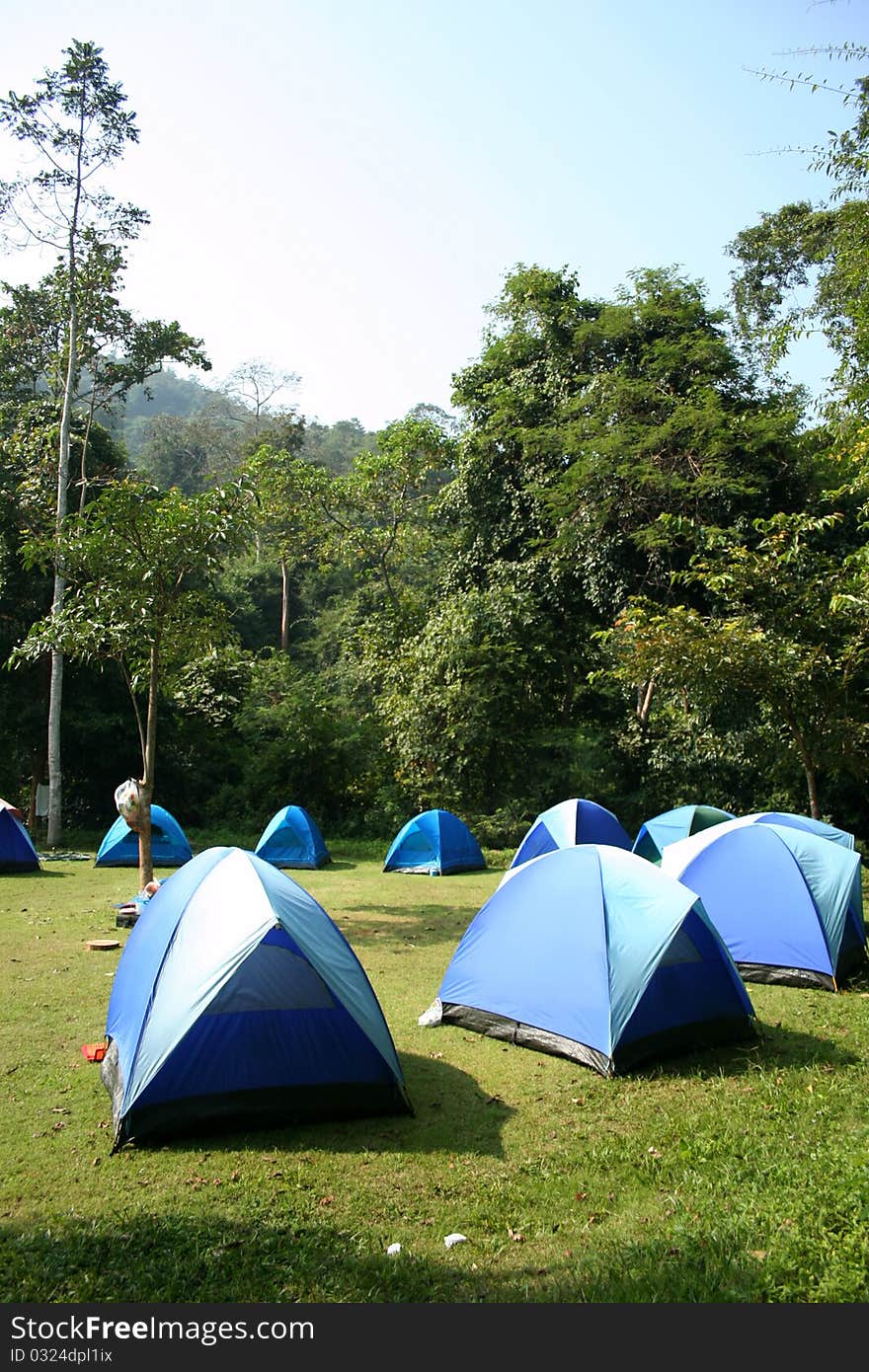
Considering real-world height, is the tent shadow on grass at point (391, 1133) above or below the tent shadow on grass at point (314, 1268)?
below

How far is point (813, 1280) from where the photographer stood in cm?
356

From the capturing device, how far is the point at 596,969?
245 inches

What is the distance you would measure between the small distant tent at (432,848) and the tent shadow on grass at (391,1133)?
995 centimetres

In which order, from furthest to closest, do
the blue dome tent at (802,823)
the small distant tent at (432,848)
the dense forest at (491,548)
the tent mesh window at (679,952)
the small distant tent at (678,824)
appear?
1. the dense forest at (491,548)
2. the small distant tent at (432,848)
3. the small distant tent at (678,824)
4. the blue dome tent at (802,823)
5. the tent mesh window at (679,952)

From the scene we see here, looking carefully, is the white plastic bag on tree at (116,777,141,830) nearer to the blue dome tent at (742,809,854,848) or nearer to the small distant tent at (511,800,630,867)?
the small distant tent at (511,800,630,867)

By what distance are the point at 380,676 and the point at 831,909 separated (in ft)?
49.6

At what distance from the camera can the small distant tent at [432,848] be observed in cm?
1571

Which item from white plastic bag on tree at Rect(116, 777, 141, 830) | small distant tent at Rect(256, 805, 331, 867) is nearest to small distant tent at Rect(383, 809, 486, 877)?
small distant tent at Rect(256, 805, 331, 867)

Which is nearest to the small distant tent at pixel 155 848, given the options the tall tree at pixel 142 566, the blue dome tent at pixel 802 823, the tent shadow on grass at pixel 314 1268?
the tall tree at pixel 142 566

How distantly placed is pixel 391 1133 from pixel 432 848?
10.6 metres

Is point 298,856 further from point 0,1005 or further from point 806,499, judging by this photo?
point 806,499

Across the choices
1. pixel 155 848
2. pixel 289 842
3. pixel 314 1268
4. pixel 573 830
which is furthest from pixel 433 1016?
pixel 155 848

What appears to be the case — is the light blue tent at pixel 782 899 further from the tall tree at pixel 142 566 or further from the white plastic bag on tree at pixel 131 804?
the tall tree at pixel 142 566

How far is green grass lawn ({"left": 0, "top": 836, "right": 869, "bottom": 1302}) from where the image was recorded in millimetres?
3635
